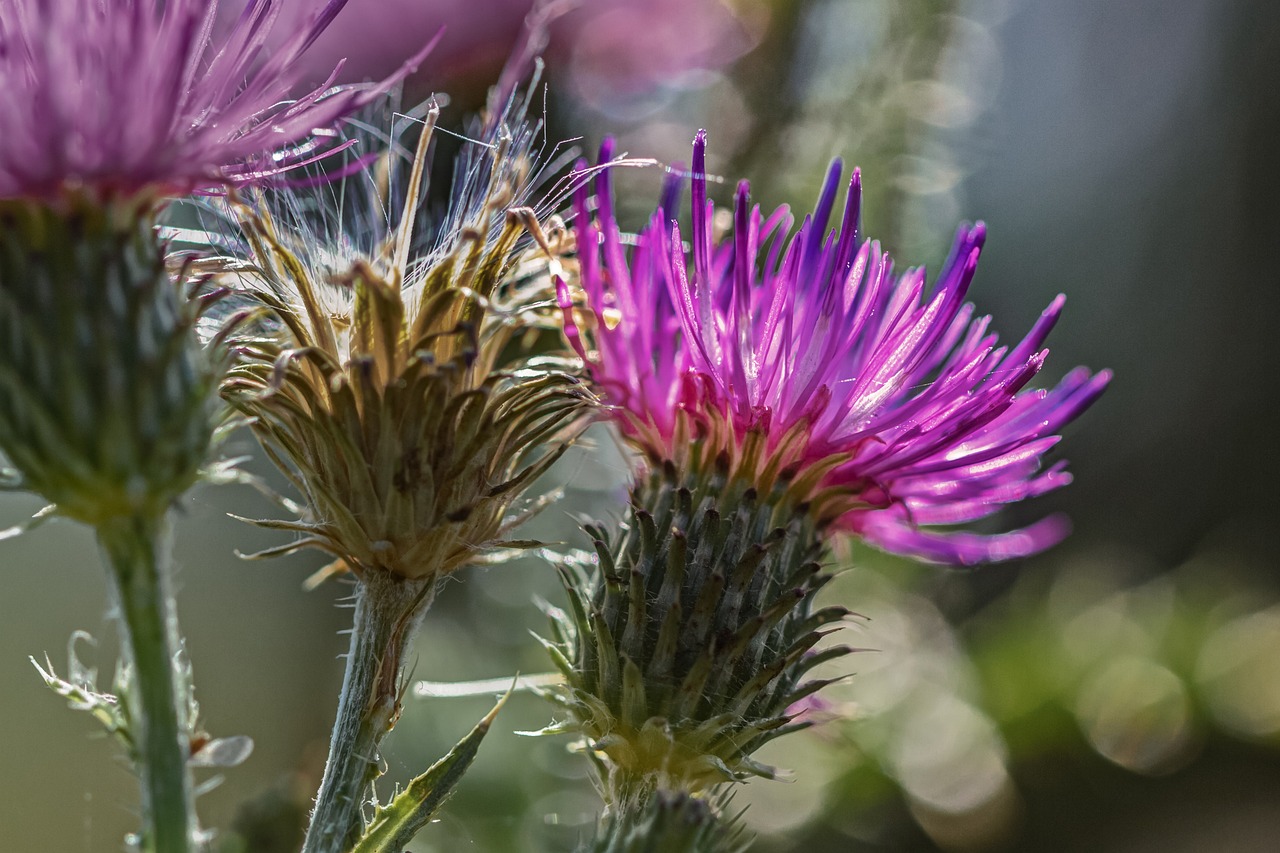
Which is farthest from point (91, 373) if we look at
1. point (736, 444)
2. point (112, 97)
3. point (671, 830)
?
point (736, 444)

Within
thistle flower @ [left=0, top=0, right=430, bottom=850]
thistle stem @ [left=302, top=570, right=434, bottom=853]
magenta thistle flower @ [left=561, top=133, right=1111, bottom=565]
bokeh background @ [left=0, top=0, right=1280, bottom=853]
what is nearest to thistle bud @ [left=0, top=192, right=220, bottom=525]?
thistle flower @ [left=0, top=0, right=430, bottom=850]

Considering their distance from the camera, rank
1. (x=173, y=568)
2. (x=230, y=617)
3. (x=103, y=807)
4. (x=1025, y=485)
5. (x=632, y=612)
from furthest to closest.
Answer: (x=230, y=617) < (x=103, y=807) < (x=1025, y=485) < (x=632, y=612) < (x=173, y=568)

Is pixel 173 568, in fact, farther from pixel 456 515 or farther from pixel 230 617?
pixel 230 617

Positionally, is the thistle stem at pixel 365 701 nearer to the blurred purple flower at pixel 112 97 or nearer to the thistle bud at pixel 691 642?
the thistle bud at pixel 691 642

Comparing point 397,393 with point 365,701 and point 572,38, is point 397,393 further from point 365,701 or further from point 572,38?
point 572,38

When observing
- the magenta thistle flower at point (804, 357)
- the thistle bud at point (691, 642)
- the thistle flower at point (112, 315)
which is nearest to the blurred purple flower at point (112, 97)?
the thistle flower at point (112, 315)

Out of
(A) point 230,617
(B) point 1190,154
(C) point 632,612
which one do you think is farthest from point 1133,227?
(C) point 632,612
